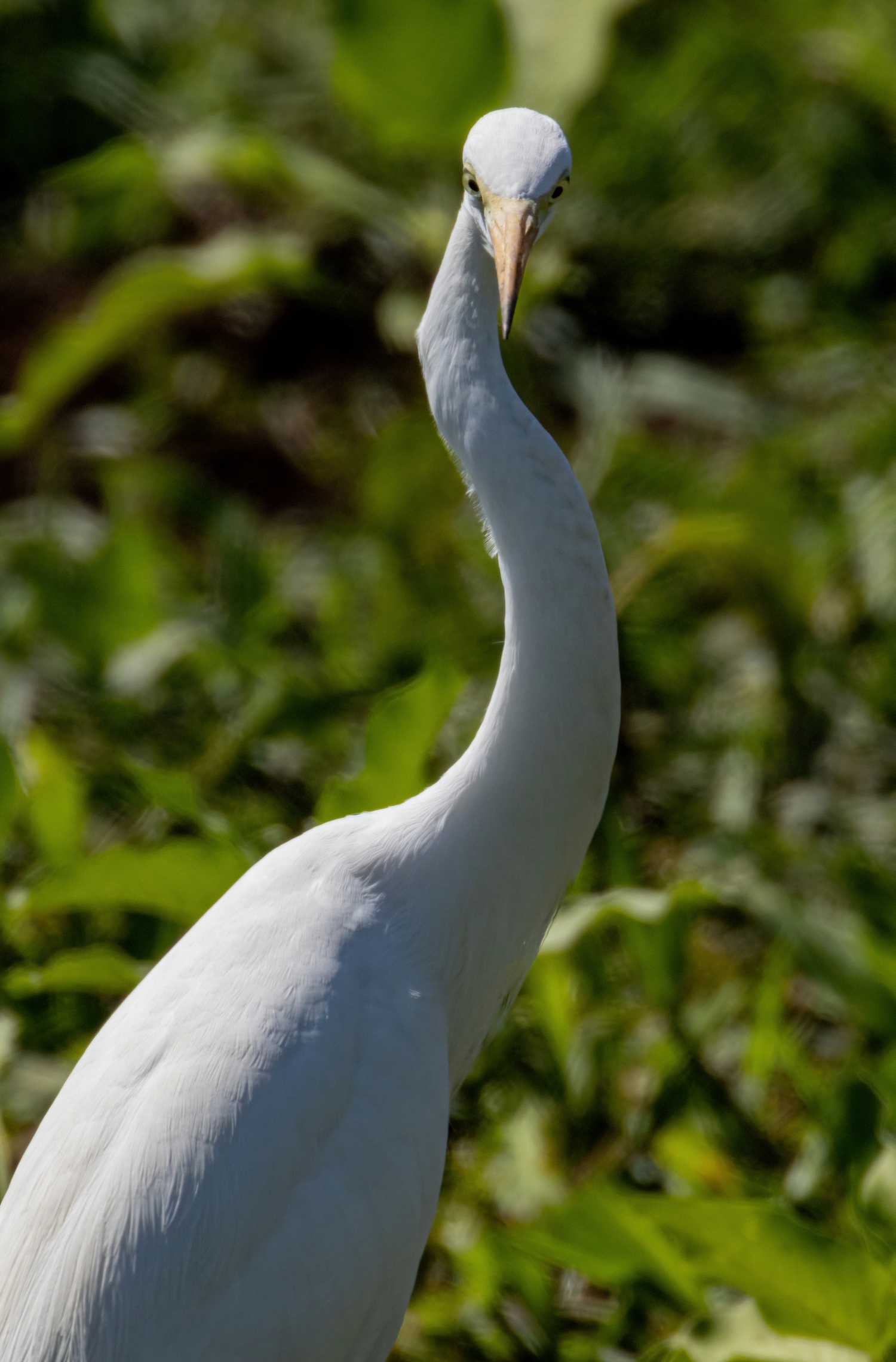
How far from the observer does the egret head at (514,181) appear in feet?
3.97

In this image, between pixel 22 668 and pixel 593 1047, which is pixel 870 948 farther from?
pixel 22 668

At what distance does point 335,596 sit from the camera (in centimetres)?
314

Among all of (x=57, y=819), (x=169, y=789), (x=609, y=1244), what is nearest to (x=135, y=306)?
(x=57, y=819)

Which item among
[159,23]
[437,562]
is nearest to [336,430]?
[437,562]

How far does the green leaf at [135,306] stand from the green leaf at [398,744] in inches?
58.4

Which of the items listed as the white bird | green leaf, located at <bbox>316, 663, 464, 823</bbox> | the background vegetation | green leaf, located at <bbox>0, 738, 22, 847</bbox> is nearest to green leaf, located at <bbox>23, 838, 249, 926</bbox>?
the background vegetation

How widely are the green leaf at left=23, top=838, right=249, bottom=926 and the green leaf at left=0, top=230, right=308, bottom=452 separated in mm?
1519

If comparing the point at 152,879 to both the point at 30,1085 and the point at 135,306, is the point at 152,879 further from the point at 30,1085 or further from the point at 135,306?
the point at 135,306

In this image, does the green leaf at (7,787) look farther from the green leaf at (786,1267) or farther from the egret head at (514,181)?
the egret head at (514,181)

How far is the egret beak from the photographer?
1.20 meters

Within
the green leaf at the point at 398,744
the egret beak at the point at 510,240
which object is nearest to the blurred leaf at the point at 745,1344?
the green leaf at the point at 398,744

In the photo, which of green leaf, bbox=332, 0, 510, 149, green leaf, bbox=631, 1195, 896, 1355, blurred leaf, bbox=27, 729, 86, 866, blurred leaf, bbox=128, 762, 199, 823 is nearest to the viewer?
green leaf, bbox=631, 1195, 896, 1355

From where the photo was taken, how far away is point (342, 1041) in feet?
4.46

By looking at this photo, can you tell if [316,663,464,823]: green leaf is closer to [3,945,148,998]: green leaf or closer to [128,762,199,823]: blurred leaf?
[128,762,199,823]: blurred leaf
